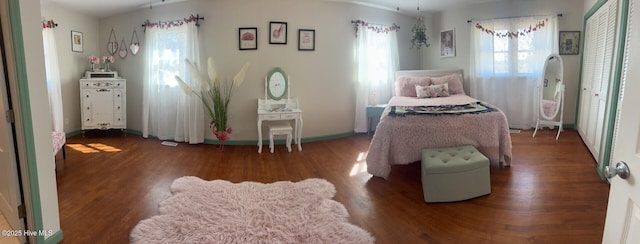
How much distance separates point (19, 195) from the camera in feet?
6.85

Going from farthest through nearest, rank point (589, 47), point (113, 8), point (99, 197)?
1. point (113, 8)
2. point (589, 47)
3. point (99, 197)

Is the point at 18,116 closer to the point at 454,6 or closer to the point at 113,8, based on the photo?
the point at 113,8

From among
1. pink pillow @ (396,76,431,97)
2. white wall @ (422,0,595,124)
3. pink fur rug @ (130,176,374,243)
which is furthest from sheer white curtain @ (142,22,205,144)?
white wall @ (422,0,595,124)

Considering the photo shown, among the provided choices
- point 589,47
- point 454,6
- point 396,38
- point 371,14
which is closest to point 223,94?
point 371,14

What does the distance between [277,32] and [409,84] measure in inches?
85.1

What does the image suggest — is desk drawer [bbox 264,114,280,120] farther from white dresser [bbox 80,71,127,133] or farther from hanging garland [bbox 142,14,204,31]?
white dresser [bbox 80,71,127,133]

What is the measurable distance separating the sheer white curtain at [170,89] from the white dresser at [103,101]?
49 centimetres

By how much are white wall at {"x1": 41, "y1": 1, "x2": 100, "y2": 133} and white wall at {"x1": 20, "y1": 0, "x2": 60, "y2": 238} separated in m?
3.79

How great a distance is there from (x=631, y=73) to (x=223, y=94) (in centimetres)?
453

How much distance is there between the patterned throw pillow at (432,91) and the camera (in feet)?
17.0


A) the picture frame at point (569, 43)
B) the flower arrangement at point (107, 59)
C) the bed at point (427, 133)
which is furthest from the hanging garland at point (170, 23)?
the picture frame at point (569, 43)

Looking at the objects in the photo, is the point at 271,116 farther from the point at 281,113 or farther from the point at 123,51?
the point at 123,51

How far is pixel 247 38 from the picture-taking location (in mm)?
4844

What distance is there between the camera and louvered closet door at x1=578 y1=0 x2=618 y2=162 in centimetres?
369
